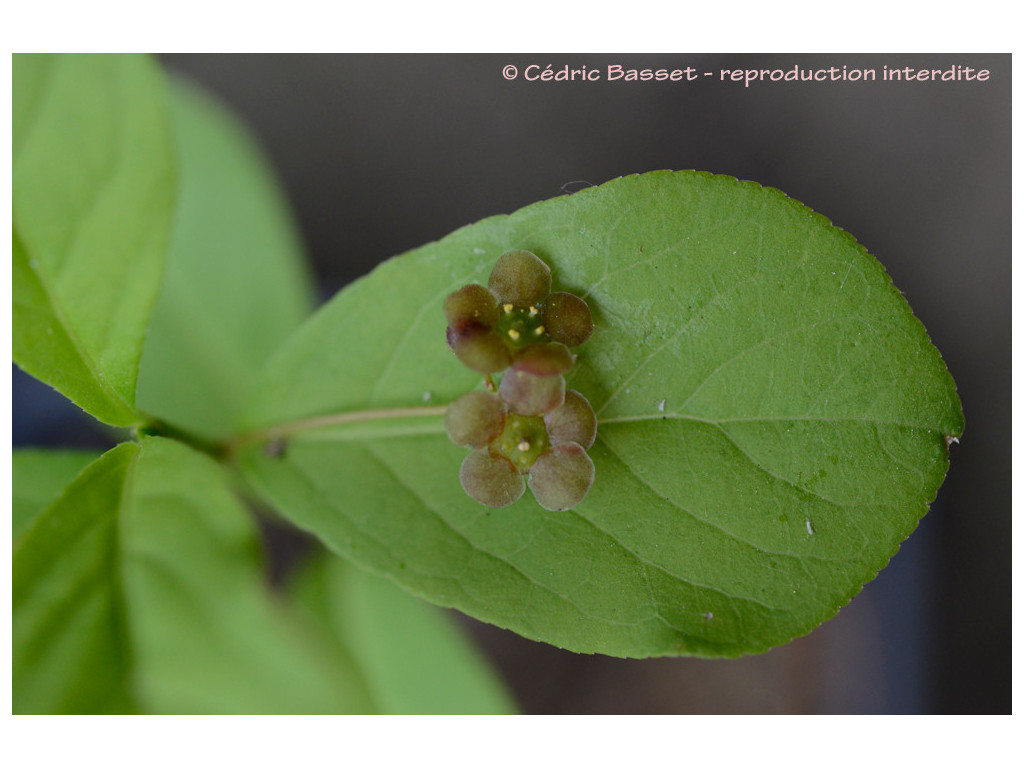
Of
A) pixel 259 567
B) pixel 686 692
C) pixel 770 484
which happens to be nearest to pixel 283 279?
pixel 259 567

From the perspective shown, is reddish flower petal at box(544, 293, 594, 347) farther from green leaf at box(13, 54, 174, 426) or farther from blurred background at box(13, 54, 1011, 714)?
blurred background at box(13, 54, 1011, 714)

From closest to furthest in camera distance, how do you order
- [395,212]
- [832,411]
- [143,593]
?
[832,411] < [143,593] < [395,212]

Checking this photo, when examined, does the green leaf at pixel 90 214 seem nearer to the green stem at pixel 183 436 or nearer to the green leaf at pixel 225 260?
the green stem at pixel 183 436

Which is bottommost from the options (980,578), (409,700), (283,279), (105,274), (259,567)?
(409,700)

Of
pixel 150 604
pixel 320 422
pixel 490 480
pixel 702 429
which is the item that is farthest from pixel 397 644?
pixel 702 429

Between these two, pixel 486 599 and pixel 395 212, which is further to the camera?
pixel 395 212

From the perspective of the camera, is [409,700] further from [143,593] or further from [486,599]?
[486,599]


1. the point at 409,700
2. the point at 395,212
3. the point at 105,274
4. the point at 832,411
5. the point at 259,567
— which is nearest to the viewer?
the point at 832,411
